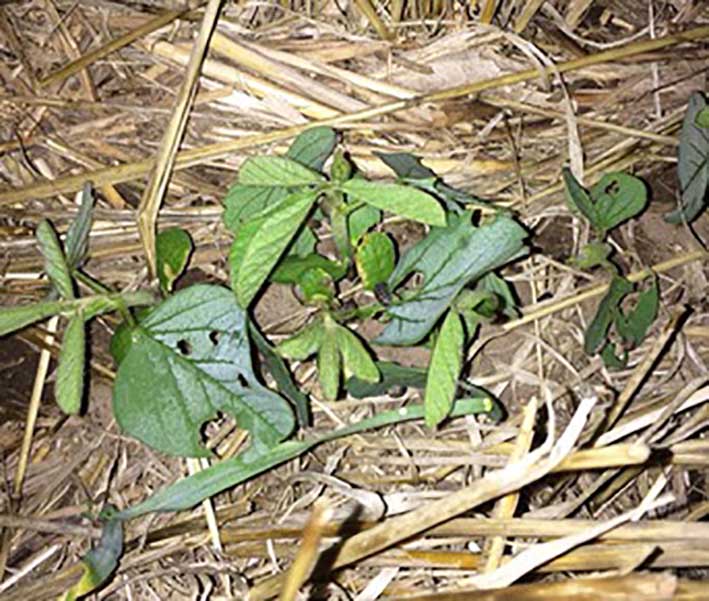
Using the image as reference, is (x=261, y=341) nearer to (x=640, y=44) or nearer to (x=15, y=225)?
(x=15, y=225)

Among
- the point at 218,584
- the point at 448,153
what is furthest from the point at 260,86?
the point at 218,584

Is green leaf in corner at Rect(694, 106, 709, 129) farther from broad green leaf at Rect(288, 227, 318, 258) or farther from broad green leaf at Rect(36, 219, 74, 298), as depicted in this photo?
broad green leaf at Rect(36, 219, 74, 298)

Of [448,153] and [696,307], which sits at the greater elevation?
[448,153]

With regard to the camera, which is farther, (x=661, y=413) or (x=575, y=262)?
(x=575, y=262)

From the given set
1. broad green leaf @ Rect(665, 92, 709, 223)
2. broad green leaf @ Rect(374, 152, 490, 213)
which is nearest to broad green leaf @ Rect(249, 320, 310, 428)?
broad green leaf @ Rect(374, 152, 490, 213)

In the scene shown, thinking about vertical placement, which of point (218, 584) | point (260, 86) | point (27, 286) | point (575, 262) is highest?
point (260, 86)

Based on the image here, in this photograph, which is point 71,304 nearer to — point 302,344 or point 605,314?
point 302,344

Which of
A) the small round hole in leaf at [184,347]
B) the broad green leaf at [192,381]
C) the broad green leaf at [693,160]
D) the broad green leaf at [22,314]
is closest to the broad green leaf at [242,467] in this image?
the broad green leaf at [192,381]
